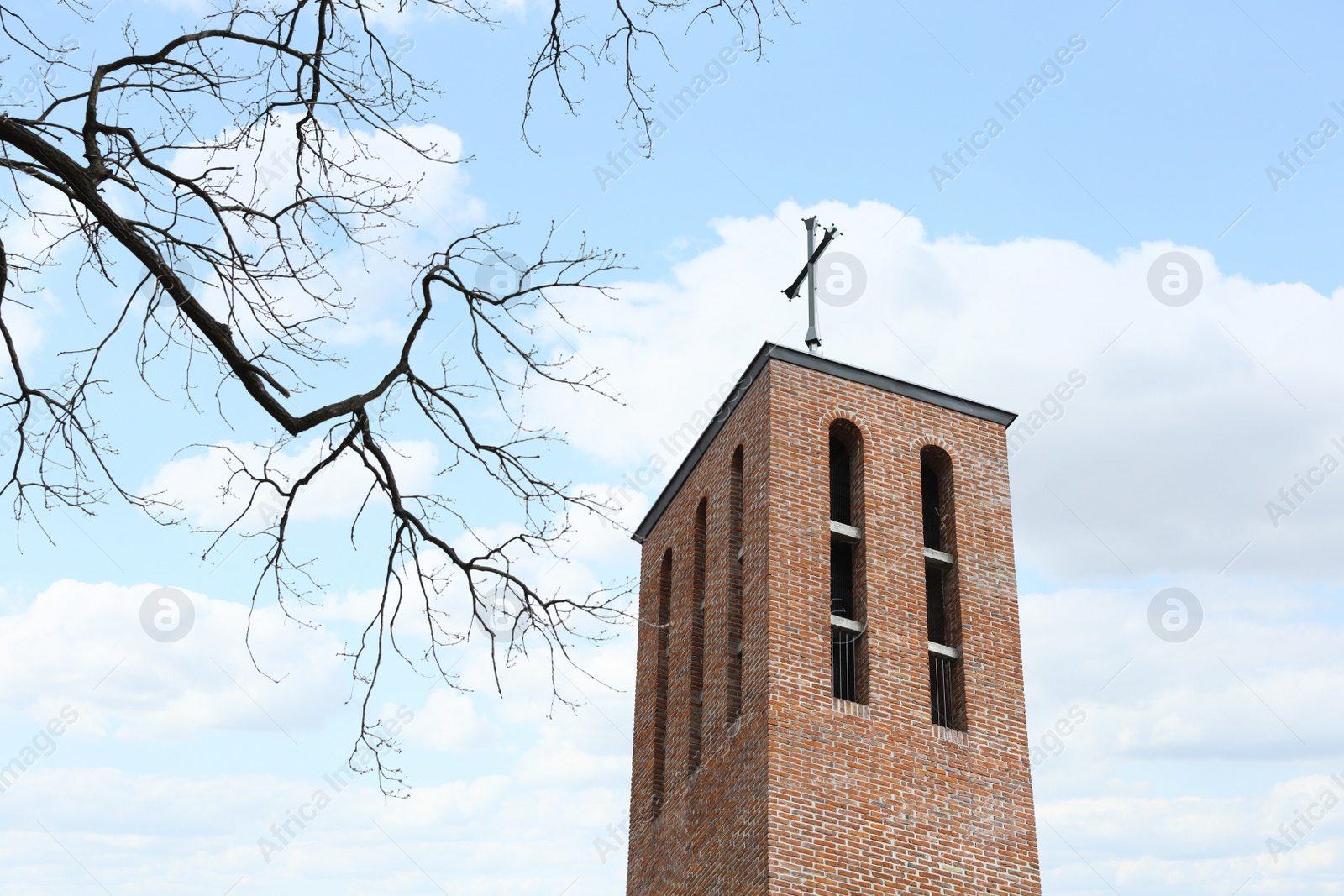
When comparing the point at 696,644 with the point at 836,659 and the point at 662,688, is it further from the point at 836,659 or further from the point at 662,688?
the point at 836,659

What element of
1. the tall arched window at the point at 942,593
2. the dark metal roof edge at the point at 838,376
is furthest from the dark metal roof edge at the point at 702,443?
the tall arched window at the point at 942,593

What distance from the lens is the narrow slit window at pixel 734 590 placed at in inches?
677

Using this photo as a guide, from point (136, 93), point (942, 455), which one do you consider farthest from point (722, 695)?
point (136, 93)

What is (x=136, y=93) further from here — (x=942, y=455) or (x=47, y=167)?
(x=942, y=455)

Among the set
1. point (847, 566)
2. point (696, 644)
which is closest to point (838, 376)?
point (847, 566)

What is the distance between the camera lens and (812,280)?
20984 mm

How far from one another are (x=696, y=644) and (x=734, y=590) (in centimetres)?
121

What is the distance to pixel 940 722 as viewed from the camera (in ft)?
55.7

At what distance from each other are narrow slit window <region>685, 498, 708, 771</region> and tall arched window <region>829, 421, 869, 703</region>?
80.9 inches

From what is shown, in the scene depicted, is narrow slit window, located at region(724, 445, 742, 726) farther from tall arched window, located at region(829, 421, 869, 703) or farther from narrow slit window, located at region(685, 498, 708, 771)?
tall arched window, located at region(829, 421, 869, 703)

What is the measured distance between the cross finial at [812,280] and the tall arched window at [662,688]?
12.2 ft

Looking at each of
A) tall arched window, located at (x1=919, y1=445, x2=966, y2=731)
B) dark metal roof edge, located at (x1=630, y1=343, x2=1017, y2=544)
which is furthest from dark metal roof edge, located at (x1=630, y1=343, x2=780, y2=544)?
tall arched window, located at (x1=919, y1=445, x2=966, y2=731)

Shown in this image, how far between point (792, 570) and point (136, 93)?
1107 cm

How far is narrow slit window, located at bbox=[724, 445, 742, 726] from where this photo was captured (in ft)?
56.4
